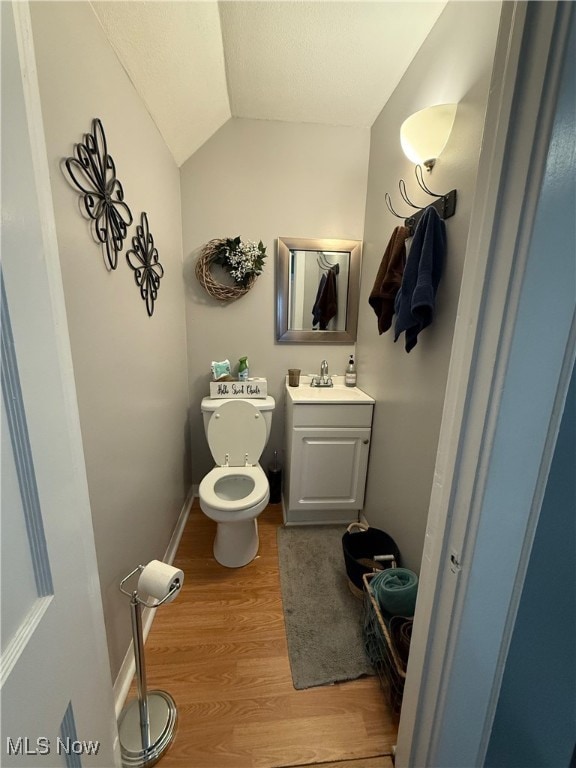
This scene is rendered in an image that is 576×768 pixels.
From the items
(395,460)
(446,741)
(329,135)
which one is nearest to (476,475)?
(446,741)

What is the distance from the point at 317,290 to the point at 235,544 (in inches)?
65.4

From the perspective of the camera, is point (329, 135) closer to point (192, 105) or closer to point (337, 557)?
point (192, 105)

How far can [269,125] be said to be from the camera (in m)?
1.87

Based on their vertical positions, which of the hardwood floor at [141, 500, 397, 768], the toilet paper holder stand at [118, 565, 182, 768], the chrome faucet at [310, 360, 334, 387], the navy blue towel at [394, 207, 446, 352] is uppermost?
the navy blue towel at [394, 207, 446, 352]

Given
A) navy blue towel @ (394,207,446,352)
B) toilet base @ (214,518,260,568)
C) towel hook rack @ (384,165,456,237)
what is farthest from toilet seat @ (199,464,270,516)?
towel hook rack @ (384,165,456,237)

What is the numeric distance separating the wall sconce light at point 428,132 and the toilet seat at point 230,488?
5.56 ft

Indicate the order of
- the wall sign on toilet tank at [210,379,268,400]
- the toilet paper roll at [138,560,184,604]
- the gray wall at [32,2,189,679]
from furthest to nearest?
1. the wall sign on toilet tank at [210,379,268,400]
2. the toilet paper roll at [138,560,184,604]
3. the gray wall at [32,2,189,679]

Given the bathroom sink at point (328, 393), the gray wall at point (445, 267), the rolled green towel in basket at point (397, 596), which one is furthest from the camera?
the bathroom sink at point (328, 393)

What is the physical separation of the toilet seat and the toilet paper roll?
0.60 meters

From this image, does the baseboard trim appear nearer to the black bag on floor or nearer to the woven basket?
the black bag on floor

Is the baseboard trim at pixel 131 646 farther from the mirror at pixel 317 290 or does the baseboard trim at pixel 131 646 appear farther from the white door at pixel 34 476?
the mirror at pixel 317 290

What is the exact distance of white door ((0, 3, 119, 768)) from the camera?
0.40 metres

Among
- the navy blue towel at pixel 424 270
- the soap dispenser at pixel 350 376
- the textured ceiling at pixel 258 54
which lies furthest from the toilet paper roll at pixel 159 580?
the textured ceiling at pixel 258 54

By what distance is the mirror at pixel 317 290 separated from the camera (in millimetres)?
2031
